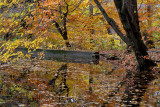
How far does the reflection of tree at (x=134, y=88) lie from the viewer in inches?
234

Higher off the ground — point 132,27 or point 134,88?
point 132,27

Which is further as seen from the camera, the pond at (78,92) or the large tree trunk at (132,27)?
the large tree trunk at (132,27)

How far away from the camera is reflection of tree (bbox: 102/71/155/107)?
594cm

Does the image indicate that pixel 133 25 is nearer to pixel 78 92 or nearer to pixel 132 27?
pixel 132 27

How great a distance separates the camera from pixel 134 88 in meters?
7.54

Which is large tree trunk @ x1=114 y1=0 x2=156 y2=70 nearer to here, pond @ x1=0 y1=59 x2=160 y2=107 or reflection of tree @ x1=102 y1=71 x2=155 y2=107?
reflection of tree @ x1=102 y1=71 x2=155 y2=107

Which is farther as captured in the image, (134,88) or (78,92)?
(134,88)

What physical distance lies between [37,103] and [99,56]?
41.4 ft

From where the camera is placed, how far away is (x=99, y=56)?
18.1 meters

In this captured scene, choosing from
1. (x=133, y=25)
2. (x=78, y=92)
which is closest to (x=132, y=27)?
(x=133, y=25)

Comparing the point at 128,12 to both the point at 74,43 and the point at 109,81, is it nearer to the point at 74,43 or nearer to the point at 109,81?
the point at 109,81

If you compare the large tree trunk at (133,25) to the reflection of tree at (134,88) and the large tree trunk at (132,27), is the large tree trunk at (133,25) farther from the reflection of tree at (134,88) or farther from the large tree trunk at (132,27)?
the reflection of tree at (134,88)

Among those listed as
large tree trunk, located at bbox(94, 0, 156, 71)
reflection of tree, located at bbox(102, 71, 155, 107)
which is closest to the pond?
reflection of tree, located at bbox(102, 71, 155, 107)

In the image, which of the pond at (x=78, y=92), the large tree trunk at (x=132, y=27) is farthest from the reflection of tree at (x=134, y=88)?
the large tree trunk at (x=132, y=27)
